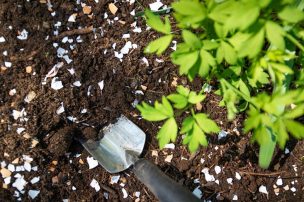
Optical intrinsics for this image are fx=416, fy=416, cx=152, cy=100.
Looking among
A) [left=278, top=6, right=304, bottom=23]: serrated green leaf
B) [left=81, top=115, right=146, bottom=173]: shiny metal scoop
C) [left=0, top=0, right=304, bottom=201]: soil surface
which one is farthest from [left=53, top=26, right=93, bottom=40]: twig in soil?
[left=278, top=6, right=304, bottom=23]: serrated green leaf

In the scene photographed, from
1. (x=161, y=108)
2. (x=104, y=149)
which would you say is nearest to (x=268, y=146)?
(x=161, y=108)

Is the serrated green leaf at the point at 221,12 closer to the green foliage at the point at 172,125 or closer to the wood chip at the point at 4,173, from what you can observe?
the green foliage at the point at 172,125

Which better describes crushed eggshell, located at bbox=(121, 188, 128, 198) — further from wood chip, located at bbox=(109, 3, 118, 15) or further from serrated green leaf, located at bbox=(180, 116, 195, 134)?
wood chip, located at bbox=(109, 3, 118, 15)

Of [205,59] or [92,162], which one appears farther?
[92,162]

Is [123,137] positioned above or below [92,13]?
below

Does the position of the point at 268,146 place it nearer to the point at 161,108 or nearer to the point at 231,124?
the point at 231,124

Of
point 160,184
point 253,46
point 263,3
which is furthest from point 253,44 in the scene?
point 160,184

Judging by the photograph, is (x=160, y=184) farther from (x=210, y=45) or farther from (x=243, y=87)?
(x=210, y=45)
